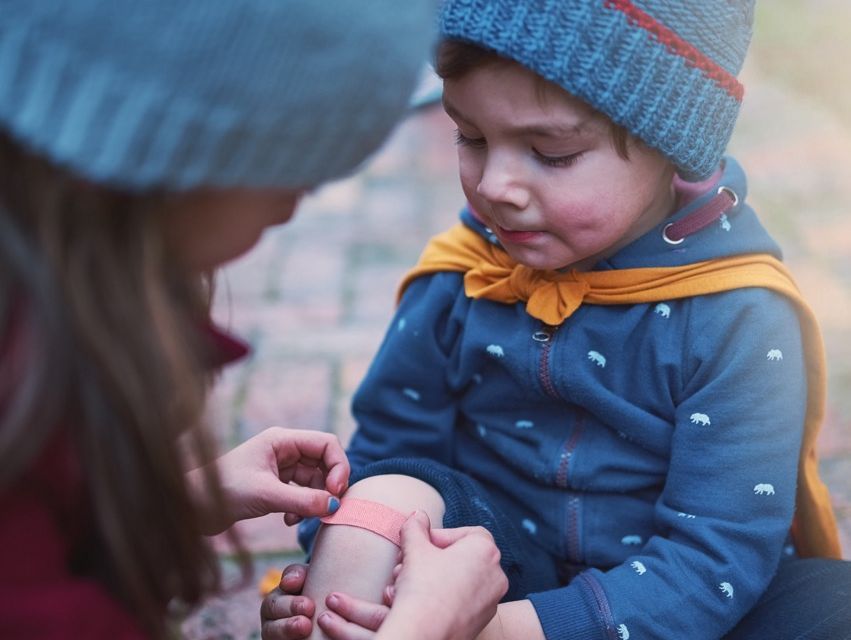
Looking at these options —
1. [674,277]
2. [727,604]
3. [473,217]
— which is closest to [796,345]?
[674,277]

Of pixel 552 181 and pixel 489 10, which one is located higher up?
pixel 489 10

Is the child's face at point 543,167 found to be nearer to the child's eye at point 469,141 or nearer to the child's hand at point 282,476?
the child's eye at point 469,141

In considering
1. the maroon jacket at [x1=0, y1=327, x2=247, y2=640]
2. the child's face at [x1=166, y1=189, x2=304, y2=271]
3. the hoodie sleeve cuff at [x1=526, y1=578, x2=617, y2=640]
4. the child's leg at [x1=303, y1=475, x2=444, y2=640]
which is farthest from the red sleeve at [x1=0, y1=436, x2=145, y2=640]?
the hoodie sleeve cuff at [x1=526, y1=578, x2=617, y2=640]

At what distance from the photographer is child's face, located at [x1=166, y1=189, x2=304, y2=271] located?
999 millimetres

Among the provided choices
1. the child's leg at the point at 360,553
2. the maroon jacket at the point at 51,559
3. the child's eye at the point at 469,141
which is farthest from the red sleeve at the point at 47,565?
the child's eye at the point at 469,141

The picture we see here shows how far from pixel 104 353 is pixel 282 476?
23.7 inches

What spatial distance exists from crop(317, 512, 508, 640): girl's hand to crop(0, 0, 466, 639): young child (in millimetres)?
241

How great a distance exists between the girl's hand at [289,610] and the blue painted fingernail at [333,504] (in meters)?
0.08

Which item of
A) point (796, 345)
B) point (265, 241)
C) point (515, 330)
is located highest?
point (796, 345)

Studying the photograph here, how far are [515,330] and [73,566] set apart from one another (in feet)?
2.21

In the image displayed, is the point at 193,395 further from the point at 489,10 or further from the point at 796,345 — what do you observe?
the point at 796,345

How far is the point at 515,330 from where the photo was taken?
150 cm

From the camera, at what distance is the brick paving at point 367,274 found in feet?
7.11

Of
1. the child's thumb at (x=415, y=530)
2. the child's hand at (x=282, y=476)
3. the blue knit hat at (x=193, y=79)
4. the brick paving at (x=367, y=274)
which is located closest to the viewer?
the blue knit hat at (x=193, y=79)
